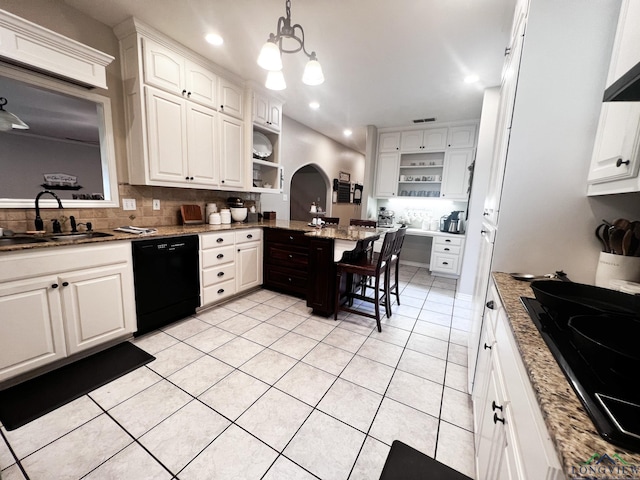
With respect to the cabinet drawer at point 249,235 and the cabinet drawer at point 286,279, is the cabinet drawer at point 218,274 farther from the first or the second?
the cabinet drawer at point 286,279

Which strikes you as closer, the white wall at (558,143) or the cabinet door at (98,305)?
the white wall at (558,143)

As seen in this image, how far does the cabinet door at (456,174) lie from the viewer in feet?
14.1

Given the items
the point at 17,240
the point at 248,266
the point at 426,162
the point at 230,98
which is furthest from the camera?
the point at 426,162

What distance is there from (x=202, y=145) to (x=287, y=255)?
1616 mm

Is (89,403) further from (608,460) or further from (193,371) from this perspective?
(608,460)

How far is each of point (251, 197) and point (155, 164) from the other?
5.25 ft

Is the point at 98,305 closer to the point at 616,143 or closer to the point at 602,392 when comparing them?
the point at 602,392

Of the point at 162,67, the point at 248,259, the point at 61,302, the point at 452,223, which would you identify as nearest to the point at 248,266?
the point at 248,259

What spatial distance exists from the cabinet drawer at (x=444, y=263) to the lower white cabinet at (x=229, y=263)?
9.66 ft

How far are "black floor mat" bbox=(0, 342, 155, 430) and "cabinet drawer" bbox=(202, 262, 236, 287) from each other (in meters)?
0.85

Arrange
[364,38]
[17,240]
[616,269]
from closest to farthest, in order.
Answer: [616,269] < [17,240] < [364,38]

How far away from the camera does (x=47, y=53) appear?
174 centimetres

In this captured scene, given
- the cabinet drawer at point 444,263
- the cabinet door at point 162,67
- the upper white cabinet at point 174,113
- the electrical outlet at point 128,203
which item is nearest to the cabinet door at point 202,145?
the upper white cabinet at point 174,113

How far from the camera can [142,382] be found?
5.74ft
